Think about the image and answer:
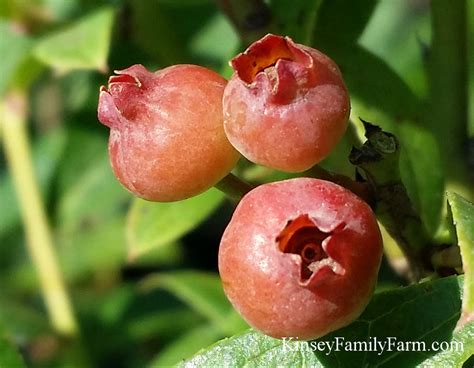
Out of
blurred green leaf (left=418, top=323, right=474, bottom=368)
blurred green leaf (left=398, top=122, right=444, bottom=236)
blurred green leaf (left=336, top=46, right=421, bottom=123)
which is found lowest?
blurred green leaf (left=398, top=122, right=444, bottom=236)

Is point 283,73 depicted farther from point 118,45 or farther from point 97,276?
point 97,276

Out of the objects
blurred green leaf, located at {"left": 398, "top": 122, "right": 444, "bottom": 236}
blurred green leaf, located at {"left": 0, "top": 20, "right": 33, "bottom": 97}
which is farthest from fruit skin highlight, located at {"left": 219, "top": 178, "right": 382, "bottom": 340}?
blurred green leaf, located at {"left": 0, "top": 20, "right": 33, "bottom": 97}

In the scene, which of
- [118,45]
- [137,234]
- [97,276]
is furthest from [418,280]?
[97,276]

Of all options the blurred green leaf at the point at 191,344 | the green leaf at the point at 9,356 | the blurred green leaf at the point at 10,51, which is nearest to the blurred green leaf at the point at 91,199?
the blurred green leaf at the point at 10,51

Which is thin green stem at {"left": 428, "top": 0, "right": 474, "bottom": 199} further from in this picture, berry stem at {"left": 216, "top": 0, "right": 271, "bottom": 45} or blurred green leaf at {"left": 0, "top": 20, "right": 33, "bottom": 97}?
blurred green leaf at {"left": 0, "top": 20, "right": 33, "bottom": 97}

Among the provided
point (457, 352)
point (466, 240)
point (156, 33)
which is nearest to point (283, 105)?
point (466, 240)

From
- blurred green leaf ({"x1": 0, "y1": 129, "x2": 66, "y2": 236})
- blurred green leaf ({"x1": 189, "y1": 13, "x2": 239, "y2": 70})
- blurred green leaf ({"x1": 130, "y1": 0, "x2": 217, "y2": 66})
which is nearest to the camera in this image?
blurred green leaf ({"x1": 130, "y1": 0, "x2": 217, "y2": 66})
